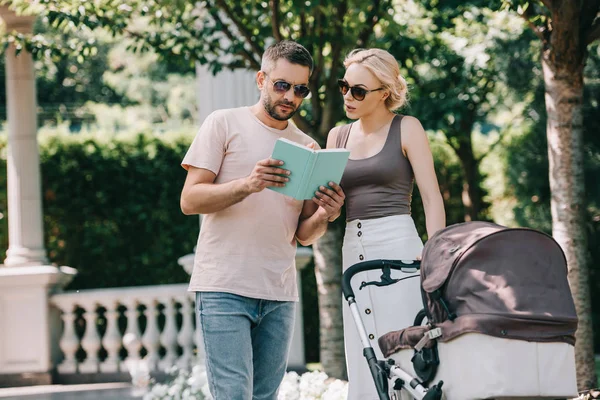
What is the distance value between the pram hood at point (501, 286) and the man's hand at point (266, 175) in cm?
60

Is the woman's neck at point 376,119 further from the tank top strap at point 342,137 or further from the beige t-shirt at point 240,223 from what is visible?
the beige t-shirt at point 240,223

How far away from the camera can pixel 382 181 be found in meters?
3.80

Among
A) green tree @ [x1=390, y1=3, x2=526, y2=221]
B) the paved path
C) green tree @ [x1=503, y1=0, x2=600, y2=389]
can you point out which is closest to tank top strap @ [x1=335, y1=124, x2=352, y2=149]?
green tree @ [x1=503, y1=0, x2=600, y2=389]

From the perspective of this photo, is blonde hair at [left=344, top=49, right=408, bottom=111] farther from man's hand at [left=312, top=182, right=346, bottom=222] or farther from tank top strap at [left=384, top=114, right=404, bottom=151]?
man's hand at [left=312, top=182, right=346, bottom=222]

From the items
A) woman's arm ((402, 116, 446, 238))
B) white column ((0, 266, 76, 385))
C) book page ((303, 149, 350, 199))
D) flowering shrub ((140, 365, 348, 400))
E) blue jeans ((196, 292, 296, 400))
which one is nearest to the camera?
book page ((303, 149, 350, 199))

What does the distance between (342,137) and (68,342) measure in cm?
487

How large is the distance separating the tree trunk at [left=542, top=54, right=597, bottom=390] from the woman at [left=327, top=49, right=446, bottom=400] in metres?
1.98

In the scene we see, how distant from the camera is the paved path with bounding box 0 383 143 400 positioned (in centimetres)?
743

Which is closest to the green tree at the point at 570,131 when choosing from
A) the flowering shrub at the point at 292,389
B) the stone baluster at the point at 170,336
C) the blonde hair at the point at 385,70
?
the flowering shrub at the point at 292,389

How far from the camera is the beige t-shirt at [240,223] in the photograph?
3420 millimetres

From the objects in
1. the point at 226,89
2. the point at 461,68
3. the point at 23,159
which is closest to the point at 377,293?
the point at 226,89

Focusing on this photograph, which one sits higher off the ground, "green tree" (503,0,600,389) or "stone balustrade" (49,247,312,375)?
"green tree" (503,0,600,389)

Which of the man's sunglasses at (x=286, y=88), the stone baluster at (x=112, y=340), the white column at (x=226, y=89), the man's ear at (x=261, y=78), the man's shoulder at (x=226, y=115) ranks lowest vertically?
the stone baluster at (x=112, y=340)

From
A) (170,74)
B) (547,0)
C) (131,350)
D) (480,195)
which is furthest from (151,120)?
(547,0)
